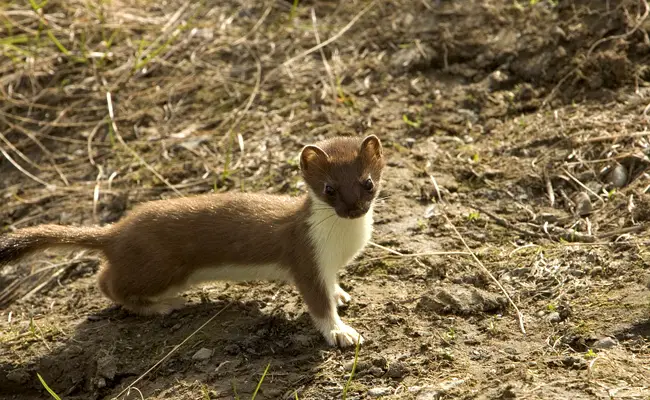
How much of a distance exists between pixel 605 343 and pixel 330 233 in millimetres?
1485

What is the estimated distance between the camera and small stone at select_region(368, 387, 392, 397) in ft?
12.7

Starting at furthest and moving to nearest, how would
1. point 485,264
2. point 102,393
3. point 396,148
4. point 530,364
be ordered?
point 396,148 < point 485,264 < point 102,393 < point 530,364

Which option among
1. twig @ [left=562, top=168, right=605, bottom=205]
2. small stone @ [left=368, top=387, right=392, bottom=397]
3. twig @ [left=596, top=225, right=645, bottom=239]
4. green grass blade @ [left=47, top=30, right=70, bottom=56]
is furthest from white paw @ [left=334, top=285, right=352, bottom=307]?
green grass blade @ [left=47, top=30, right=70, bottom=56]

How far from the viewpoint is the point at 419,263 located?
493 cm

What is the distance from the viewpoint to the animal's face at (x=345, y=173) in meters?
4.35

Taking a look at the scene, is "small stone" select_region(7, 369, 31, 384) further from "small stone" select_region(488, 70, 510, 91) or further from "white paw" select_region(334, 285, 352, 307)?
"small stone" select_region(488, 70, 510, 91)

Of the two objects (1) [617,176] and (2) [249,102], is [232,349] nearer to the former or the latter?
(1) [617,176]

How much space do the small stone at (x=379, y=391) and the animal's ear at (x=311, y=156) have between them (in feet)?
4.10

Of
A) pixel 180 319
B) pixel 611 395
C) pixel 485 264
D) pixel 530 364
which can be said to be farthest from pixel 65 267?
pixel 611 395

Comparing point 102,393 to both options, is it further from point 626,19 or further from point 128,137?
point 626,19

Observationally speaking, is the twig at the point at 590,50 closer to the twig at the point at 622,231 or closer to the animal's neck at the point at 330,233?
the twig at the point at 622,231

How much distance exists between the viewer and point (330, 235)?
4.50 meters

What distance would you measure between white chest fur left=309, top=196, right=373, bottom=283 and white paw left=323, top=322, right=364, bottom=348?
274 millimetres

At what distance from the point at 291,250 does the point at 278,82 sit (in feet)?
9.12
